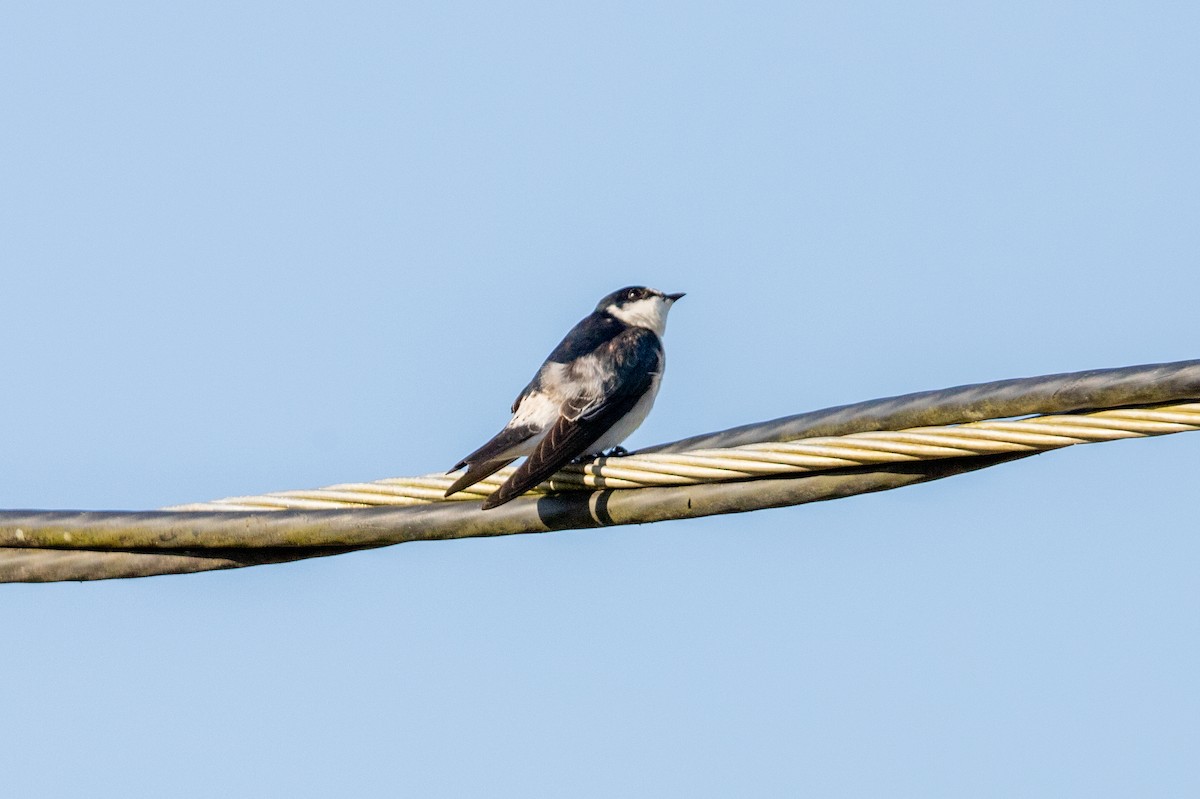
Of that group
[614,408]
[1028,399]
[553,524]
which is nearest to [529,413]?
[614,408]

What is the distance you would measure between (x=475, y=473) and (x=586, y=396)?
180cm

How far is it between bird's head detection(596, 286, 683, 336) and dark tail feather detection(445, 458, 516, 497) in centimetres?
307

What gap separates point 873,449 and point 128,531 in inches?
84.0

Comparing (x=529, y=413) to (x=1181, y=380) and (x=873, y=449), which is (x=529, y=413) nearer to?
(x=873, y=449)

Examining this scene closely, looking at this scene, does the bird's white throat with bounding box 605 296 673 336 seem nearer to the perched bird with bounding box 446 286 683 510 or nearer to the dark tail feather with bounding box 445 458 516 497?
the perched bird with bounding box 446 286 683 510

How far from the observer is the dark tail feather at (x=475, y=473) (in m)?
5.09

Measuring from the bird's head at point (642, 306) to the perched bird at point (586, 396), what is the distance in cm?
52

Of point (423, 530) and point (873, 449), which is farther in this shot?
point (423, 530)

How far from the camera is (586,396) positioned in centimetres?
726

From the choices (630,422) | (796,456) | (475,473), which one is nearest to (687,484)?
(796,456)

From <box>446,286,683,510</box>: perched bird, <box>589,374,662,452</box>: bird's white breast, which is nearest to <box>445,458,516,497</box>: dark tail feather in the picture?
<box>446,286,683,510</box>: perched bird

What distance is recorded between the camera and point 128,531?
491 cm

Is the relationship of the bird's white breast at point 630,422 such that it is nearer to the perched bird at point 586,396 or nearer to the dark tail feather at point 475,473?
the perched bird at point 586,396

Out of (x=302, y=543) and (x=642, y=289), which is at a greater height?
(x=642, y=289)
